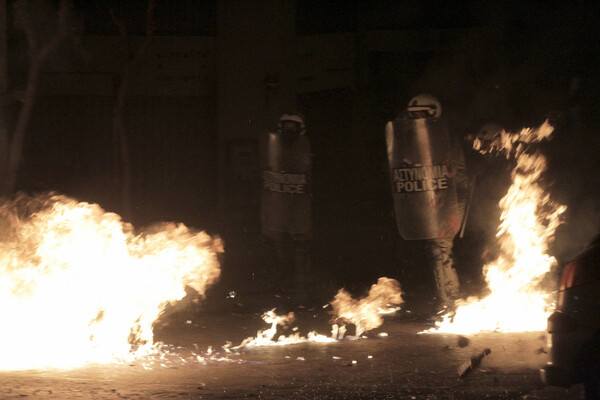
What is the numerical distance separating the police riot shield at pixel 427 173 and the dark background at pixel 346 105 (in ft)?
17.7

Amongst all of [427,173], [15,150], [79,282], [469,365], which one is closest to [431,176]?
[427,173]

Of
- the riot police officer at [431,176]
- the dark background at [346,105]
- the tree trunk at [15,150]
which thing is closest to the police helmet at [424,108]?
the riot police officer at [431,176]

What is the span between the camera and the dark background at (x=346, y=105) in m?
16.0

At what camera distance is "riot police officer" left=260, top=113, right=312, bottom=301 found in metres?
10.7

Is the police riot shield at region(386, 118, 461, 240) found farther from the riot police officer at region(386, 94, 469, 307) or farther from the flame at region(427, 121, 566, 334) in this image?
the flame at region(427, 121, 566, 334)

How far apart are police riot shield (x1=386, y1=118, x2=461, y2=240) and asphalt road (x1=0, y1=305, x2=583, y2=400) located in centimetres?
178

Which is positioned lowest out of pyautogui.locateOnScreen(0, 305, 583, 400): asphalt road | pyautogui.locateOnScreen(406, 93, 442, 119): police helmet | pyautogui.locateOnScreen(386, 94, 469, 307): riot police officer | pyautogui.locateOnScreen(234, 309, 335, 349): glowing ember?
pyautogui.locateOnScreen(0, 305, 583, 400): asphalt road

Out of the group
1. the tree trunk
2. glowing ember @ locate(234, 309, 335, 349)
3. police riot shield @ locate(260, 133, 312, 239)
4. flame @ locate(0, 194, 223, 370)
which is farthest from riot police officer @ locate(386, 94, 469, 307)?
the tree trunk

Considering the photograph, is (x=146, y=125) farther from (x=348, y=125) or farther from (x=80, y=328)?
(x=80, y=328)

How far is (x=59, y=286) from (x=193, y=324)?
1698mm

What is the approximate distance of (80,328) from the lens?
7.82 meters

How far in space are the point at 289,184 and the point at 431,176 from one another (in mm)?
1790

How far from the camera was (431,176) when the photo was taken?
10000 mm

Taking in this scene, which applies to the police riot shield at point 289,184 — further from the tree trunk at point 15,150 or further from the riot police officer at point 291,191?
the tree trunk at point 15,150
